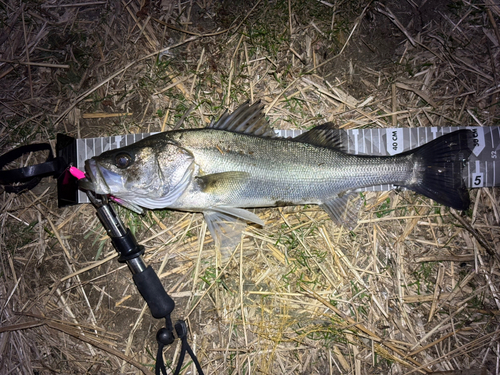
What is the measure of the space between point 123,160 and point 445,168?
3.68 meters

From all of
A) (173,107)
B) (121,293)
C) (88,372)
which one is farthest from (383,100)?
(88,372)

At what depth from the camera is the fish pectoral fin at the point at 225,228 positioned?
3.51 m

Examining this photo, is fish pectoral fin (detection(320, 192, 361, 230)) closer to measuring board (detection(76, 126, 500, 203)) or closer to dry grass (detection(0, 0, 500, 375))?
dry grass (detection(0, 0, 500, 375))

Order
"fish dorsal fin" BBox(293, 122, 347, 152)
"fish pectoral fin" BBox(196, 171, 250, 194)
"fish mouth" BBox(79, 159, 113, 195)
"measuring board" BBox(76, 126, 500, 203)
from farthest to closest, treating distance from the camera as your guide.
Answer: "measuring board" BBox(76, 126, 500, 203) < "fish dorsal fin" BBox(293, 122, 347, 152) < "fish pectoral fin" BBox(196, 171, 250, 194) < "fish mouth" BBox(79, 159, 113, 195)

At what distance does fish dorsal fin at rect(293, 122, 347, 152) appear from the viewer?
3.46 meters

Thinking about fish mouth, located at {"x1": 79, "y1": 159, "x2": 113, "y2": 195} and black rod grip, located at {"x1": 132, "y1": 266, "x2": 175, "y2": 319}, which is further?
black rod grip, located at {"x1": 132, "y1": 266, "x2": 175, "y2": 319}

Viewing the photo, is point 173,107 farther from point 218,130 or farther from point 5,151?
point 5,151

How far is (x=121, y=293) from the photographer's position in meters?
3.71

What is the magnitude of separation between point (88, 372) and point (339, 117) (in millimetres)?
4547

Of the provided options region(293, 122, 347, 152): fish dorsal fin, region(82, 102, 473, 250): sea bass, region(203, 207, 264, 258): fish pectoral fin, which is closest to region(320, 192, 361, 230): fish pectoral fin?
region(82, 102, 473, 250): sea bass

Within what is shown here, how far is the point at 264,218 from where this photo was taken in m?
3.73

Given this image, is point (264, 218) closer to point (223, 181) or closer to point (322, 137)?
point (223, 181)

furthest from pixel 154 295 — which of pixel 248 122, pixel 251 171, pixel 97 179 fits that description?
pixel 248 122

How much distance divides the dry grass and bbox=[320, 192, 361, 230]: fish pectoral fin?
21 cm
